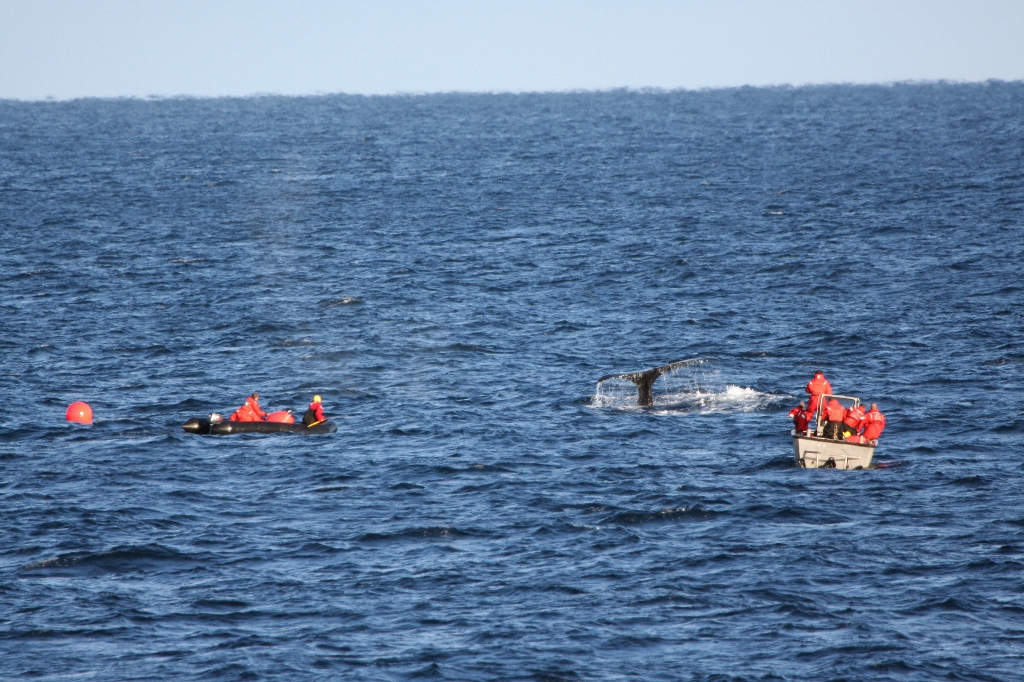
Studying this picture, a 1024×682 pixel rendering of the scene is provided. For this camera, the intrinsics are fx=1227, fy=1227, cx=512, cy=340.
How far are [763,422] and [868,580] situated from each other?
15.0 metres

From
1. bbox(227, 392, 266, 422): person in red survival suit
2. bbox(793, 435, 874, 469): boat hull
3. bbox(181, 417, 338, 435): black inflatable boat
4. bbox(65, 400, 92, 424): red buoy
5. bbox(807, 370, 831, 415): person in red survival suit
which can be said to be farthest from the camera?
bbox(65, 400, 92, 424): red buoy

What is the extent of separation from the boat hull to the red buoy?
26444mm

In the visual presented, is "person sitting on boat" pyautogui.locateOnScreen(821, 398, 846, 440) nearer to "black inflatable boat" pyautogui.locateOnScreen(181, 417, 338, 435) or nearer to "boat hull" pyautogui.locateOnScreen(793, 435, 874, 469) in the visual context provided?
"boat hull" pyautogui.locateOnScreen(793, 435, 874, 469)

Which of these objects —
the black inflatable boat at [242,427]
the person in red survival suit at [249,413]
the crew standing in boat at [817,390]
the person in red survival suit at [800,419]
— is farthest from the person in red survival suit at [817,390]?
the person in red survival suit at [249,413]

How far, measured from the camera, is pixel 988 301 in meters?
64.1

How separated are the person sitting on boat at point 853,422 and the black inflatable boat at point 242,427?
1891cm

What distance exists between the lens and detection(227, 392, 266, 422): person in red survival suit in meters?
46.0

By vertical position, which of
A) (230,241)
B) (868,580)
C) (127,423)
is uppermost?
(230,241)

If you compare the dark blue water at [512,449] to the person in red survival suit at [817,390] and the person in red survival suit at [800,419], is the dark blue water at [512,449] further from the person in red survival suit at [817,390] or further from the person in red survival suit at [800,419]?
the person in red survival suit at [817,390]

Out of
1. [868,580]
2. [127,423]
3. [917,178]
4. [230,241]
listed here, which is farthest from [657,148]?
[868,580]

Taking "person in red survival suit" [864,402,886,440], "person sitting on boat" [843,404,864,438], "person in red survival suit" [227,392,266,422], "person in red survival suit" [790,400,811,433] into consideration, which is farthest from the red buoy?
"person in red survival suit" [864,402,886,440]

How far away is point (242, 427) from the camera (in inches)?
1795

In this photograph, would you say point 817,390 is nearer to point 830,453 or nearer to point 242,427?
point 830,453

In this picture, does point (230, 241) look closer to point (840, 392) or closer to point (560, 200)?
point (560, 200)
